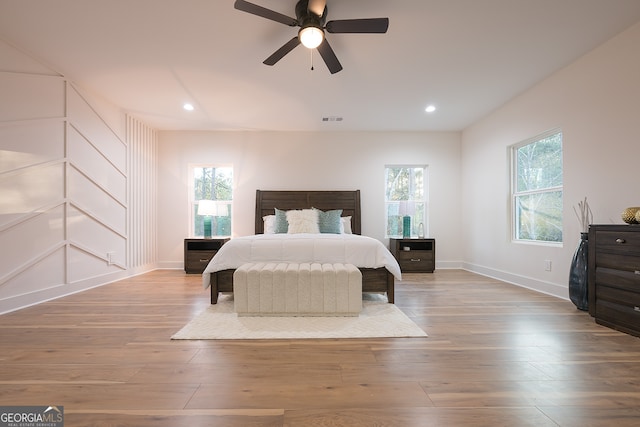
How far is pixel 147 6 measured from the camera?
2.29 metres

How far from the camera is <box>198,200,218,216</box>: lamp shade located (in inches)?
192

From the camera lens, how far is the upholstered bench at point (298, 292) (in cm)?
259

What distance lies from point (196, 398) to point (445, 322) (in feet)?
6.43

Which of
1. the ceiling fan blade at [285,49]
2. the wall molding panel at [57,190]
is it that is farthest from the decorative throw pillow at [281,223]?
the ceiling fan blade at [285,49]

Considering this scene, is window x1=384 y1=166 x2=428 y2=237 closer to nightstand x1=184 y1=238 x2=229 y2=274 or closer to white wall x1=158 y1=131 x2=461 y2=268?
white wall x1=158 y1=131 x2=461 y2=268

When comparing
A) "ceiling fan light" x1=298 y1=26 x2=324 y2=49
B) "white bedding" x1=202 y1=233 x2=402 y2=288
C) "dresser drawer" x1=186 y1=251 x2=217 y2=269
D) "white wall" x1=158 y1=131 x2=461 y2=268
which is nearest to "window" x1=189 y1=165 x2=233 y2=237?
"white wall" x1=158 y1=131 x2=461 y2=268

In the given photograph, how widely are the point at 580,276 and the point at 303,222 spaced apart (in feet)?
10.4

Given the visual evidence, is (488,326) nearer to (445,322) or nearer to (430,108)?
(445,322)

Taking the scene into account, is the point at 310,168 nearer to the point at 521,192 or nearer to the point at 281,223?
the point at 281,223

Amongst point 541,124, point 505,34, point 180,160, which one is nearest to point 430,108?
point 541,124

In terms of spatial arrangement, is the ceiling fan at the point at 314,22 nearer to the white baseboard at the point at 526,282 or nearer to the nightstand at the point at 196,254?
the white baseboard at the point at 526,282

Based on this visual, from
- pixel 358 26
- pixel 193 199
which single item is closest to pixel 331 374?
pixel 358 26

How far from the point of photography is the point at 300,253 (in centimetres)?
317

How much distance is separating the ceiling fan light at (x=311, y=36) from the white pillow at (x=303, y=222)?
251 cm
